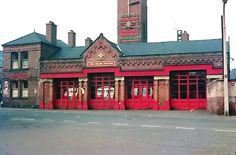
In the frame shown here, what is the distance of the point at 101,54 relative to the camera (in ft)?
117

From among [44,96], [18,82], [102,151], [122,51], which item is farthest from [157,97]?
[102,151]

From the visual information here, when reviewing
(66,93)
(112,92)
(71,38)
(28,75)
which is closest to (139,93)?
(112,92)

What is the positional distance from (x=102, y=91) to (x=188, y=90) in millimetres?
8859

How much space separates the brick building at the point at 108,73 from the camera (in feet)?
107

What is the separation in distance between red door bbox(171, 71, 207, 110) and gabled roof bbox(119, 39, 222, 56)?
7.49 feet

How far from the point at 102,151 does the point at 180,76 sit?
2499 centimetres

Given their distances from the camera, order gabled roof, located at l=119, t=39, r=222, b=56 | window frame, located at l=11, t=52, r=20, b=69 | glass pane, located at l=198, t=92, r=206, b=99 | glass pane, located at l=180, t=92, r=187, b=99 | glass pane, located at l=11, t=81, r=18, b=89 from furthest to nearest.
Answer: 1. window frame, located at l=11, t=52, r=20, b=69
2. glass pane, located at l=11, t=81, r=18, b=89
3. gabled roof, located at l=119, t=39, r=222, b=56
4. glass pane, located at l=180, t=92, r=187, b=99
5. glass pane, located at l=198, t=92, r=206, b=99

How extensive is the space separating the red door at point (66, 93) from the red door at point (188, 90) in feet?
34.2

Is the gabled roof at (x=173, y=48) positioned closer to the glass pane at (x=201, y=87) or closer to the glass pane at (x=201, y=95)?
the glass pane at (x=201, y=87)

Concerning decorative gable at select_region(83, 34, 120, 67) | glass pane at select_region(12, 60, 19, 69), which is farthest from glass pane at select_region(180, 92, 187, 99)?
glass pane at select_region(12, 60, 19, 69)

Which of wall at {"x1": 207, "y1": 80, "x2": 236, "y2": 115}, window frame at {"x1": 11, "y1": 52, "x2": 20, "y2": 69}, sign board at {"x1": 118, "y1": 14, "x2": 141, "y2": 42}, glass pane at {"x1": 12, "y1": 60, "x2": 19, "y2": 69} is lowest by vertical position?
wall at {"x1": 207, "y1": 80, "x2": 236, "y2": 115}

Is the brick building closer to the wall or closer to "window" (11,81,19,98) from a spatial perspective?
"window" (11,81,19,98)

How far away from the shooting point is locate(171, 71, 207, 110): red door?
32406 millimetres

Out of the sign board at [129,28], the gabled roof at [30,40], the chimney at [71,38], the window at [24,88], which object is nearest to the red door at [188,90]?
the sign board at [129,28]
